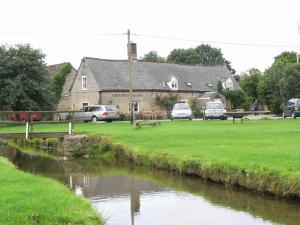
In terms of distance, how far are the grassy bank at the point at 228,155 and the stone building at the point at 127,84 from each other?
31888mm

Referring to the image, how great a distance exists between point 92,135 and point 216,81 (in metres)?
44.5

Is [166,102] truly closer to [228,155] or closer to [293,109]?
[293,109]

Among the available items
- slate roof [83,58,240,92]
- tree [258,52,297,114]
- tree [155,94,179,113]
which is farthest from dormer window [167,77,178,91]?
tree [258,52,297,114]

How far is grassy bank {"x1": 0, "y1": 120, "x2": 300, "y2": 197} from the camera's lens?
43.4ft

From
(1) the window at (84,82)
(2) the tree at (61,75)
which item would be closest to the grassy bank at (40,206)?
(1) the window at (84,82)

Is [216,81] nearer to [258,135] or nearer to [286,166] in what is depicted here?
[258,135]

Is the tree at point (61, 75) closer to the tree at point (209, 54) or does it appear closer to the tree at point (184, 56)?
the tree at point (184, 56)

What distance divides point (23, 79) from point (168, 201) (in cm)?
3773

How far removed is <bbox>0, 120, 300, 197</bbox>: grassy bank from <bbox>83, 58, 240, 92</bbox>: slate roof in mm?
32890

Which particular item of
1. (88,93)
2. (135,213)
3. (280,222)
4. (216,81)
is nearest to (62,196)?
(135,213)

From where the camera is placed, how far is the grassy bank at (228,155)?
43.4 ft

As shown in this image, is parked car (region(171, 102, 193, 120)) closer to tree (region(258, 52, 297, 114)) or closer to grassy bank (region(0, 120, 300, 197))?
tree (region(258, 52, 297, 114))

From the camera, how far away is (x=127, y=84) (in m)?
57.8

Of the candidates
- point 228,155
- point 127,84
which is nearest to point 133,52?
point 127,84
